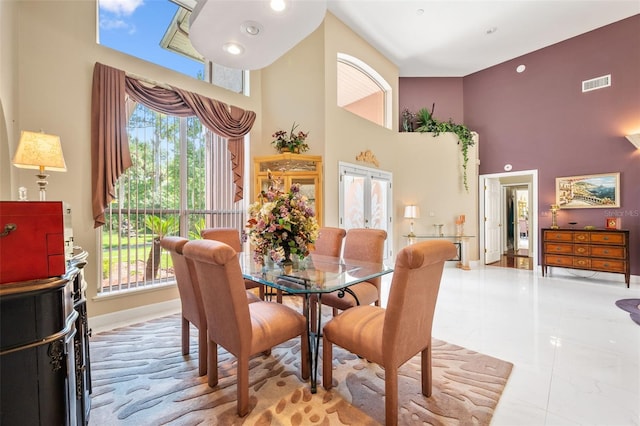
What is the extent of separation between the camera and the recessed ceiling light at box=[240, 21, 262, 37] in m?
2.00

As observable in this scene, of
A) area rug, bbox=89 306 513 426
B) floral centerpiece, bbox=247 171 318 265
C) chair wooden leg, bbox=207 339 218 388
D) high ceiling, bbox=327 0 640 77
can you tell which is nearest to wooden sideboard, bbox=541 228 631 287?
high ceiling, bbox=327 0 640 77

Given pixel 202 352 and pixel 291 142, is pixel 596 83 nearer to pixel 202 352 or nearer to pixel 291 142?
pixel 291 142

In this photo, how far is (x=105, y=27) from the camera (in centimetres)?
296

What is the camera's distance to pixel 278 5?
1.87 m

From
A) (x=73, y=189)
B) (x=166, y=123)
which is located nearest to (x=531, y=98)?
(x=166, y=123)

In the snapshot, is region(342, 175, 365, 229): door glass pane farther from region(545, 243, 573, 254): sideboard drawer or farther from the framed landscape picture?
the framed landscape picture

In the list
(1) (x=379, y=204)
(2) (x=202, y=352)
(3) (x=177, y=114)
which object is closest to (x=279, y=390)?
(2) (x=202, y=352)

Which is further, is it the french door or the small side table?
the small side table

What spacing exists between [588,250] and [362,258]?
4350 mm

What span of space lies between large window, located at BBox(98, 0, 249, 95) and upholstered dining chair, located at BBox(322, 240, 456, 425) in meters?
3.66

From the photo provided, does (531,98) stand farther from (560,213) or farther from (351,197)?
(351,197)

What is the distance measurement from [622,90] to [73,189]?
8013 mm

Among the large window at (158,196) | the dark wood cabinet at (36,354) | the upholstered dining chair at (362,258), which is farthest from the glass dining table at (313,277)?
the large window at (158,196)

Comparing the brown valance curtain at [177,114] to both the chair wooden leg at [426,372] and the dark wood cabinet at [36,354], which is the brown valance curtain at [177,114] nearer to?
the dark wood cabinet at [36,354]
